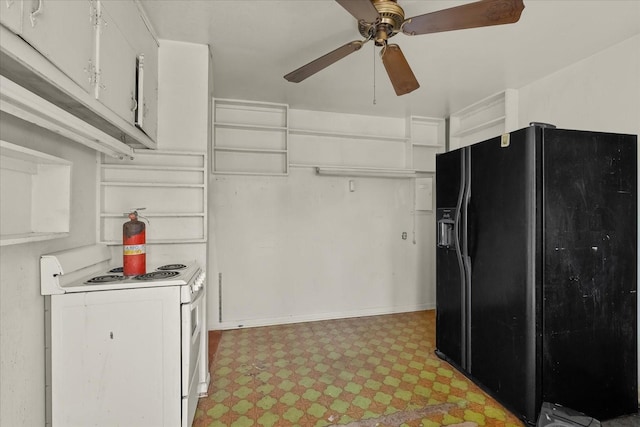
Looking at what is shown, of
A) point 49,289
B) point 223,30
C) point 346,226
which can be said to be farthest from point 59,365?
point 346,226

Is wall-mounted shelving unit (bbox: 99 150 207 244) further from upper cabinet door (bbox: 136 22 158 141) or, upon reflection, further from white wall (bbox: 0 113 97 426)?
white wall (bbox: 0 113 97 426)

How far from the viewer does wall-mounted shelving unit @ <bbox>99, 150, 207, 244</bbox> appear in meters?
2.12

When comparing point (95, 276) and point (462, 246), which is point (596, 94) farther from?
point (95, 276)

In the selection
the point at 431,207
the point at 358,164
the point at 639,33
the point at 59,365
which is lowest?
the point at 59,365

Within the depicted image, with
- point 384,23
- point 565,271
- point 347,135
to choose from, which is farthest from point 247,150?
point 565,271

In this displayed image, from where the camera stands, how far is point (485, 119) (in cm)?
347

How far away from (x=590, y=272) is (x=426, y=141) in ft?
8.19

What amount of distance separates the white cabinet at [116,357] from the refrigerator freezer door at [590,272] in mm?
2114

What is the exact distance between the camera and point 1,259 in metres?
1.25

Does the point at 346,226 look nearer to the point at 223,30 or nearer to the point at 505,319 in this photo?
the point at 505,319

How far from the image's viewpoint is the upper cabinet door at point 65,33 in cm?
93

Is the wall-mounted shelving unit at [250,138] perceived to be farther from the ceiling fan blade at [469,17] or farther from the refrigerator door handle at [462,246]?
the ceiling fan blade at [469,17]

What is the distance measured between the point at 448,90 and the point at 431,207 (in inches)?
58.4

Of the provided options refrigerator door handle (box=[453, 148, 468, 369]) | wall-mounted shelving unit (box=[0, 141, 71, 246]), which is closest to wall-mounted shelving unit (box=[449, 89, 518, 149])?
refrigerator door handle (box=[453, 148, 468, 369])
